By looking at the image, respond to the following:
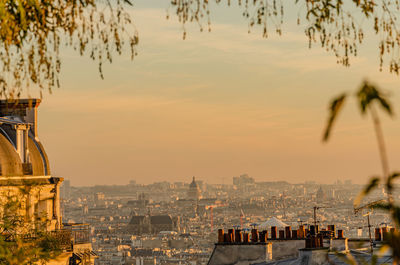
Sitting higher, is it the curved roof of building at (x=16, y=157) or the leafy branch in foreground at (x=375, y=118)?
the curved roof of building at (x=16, y=157)

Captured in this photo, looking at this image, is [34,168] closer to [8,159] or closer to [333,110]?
[8,159]

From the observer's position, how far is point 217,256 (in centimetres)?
2222

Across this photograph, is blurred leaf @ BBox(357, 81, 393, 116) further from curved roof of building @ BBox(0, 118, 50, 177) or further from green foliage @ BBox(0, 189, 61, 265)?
curved roof of building @ BBox(0, 118, 50, 177)

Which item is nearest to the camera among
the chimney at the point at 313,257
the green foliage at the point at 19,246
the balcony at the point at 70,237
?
the green foliage at the point at 19,246

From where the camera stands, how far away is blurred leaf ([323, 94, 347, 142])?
16.9ft

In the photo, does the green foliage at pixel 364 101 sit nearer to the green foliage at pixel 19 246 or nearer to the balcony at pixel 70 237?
the green foliage at pixel 19 246

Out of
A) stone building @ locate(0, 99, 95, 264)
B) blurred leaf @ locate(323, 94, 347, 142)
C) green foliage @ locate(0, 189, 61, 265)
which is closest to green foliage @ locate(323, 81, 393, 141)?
blurred leaf @ locate(323, 94, 347, 142)

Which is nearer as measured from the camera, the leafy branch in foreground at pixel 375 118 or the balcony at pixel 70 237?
the leafy branch in foreground at pixel 375 118

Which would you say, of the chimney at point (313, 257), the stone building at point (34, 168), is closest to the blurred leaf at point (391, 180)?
the chimney at point (313, 257)

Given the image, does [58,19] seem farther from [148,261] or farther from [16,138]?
[148,261]

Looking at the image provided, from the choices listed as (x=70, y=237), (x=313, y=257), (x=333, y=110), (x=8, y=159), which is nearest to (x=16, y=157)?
(x=8, y=159)

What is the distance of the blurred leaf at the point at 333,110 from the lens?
514 centimetres

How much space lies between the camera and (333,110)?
17.1 feet

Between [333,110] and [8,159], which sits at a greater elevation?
[8,159]
